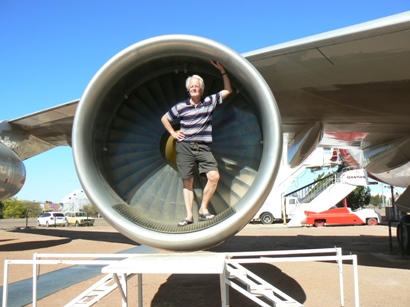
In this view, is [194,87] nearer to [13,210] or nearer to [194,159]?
[194,159]

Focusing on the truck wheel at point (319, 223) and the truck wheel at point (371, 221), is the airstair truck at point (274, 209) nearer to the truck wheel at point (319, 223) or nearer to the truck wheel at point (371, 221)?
the truck wheel at point (319, 223)

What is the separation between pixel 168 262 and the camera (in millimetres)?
2670

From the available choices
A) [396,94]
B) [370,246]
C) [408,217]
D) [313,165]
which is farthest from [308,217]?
[396,94]

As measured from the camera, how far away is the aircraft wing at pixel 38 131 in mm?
6551

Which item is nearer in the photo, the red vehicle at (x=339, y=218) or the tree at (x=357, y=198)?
the red vehicle at (x=339, y=218)

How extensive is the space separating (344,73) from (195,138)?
184 centimetres

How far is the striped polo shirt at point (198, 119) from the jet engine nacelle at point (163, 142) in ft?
0.94

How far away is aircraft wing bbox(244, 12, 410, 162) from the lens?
349cm

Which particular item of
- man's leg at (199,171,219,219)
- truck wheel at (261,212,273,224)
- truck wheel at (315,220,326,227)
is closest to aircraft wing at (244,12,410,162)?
man's leg at (199,171,219,219)

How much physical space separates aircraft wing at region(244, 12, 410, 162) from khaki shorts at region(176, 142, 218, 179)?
1205mm

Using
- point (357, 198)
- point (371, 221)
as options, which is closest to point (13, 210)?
point (357, 198)

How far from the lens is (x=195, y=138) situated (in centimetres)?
331

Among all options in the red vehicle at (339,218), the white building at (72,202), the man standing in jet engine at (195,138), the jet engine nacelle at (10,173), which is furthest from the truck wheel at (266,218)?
the white building at (72,202)

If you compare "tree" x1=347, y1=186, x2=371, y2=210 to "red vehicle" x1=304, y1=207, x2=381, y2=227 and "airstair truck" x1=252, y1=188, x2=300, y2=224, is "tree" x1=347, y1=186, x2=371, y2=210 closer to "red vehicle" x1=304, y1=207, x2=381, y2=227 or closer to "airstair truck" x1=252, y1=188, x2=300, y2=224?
"airstair truck" x1=252, y1=188, x2=300, y2=224
